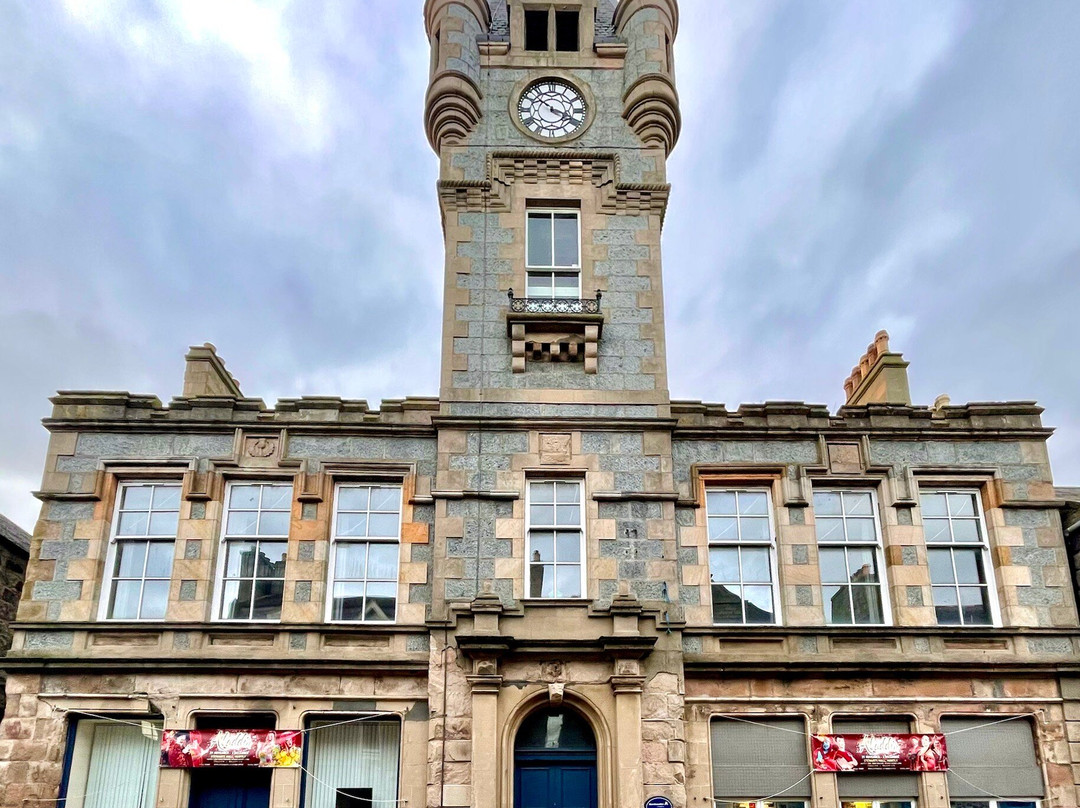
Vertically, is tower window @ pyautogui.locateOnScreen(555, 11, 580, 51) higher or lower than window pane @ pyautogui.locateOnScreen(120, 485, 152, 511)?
higher

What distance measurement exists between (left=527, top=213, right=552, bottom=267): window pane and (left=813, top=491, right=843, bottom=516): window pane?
6023 millimetres

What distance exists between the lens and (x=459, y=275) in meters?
16.8

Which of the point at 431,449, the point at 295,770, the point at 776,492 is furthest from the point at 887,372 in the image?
the point at 295,770

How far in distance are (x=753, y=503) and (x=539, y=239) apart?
5887 mm

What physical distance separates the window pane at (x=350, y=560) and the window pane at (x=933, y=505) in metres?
9.12

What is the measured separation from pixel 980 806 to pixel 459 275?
37.9 feet

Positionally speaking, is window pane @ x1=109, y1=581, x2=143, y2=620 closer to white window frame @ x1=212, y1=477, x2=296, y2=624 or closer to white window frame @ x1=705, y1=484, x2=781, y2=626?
white window frame @ x1=212, y1=477, x2=296, y2=624

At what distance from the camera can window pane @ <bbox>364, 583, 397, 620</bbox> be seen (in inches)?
597

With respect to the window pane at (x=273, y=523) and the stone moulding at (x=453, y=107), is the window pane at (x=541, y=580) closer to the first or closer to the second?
the window pane at (x=273, y=523)

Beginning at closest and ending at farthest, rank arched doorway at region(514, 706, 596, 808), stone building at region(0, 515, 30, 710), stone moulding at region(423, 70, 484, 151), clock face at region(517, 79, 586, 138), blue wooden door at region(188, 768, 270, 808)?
arched doorway at region(514, 706, 596, 808)
blue wooden door at region(188, 768, 270, 808)
stone building at region(0, 515, 30, 710)
stone moulding at region(423, 70, 484, 151)
clock face at region(517, 79, 586, 138)

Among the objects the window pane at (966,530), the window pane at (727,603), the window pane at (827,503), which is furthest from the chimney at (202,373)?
the window pane at (966,530)

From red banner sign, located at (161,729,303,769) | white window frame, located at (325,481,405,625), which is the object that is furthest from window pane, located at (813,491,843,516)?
red banner sign, located at (161,729,303,769)

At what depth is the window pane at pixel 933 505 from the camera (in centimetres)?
1619

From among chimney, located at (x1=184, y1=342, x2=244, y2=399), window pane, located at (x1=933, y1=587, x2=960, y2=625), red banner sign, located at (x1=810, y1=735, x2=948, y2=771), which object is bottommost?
red banner sign, located at (x1=810, y1=735, x2=948, y2=771)
